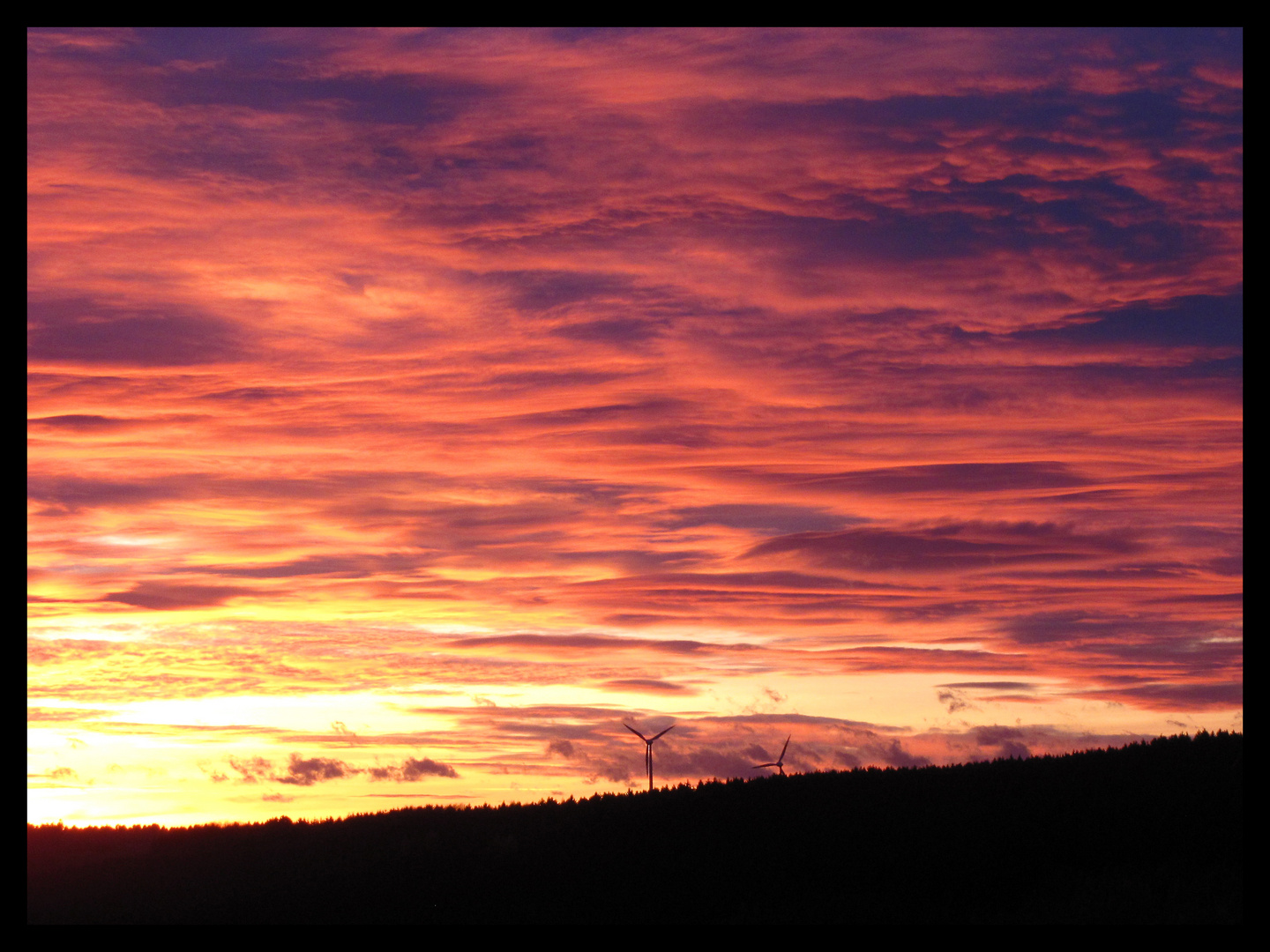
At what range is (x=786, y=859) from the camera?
7238 cm

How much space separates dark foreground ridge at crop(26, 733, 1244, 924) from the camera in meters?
63.6

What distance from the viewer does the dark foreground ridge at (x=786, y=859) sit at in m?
63.6

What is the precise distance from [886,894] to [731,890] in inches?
358

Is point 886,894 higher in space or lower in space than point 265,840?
higher

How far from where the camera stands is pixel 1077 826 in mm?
69375
